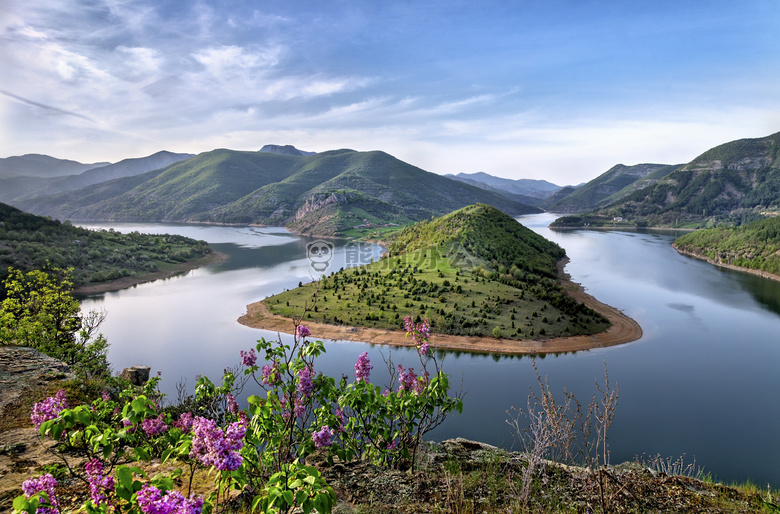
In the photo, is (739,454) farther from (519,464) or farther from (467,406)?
(519,464)

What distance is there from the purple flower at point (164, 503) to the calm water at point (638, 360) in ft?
26.0

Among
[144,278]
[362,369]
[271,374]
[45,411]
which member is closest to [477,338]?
[362,369]

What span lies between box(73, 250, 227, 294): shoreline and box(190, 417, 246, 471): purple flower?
58.3m

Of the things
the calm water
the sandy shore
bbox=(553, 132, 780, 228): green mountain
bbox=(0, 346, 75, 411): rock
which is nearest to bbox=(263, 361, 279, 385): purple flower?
the calm water

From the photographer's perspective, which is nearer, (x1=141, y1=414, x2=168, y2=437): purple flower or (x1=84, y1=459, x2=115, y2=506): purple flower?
(x1=84, y1=459, x2=115, y2=506): purple flower

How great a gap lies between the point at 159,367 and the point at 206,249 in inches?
2379

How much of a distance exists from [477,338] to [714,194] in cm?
19913

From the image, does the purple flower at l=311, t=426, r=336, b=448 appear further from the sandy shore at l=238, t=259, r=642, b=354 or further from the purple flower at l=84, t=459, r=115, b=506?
the sandy shore at l=238, t=259, r=642, b=354

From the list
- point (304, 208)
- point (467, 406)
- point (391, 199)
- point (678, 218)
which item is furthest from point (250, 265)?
point (678, 218)

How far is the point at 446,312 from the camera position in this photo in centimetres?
3425

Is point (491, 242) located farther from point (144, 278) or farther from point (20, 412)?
point (20, 412)

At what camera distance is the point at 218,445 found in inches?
114

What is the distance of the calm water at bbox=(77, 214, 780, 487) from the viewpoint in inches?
712

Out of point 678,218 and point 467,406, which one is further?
point 678,218
